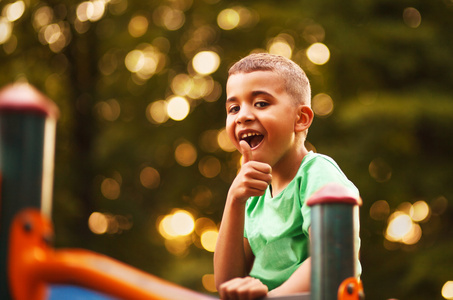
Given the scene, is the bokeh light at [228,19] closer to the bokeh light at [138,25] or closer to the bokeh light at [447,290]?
the bokeh light at [138,25]

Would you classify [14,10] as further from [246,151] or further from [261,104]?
[246,151]

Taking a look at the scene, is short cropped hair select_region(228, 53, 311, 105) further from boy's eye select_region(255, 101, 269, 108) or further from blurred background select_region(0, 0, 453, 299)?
blurred background select_region(0, 0, 453, 299)

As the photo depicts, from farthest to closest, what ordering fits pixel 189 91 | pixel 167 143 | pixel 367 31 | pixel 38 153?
pixel 189 91 < pixel 167 143 < pixel 367 31 < pixel 38 153

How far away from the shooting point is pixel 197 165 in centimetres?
917

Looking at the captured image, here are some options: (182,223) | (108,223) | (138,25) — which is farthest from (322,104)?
(108,223)

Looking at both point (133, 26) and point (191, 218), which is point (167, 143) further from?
point (133, 26)

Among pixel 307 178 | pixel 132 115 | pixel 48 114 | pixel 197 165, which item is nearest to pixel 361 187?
pixel 197 165

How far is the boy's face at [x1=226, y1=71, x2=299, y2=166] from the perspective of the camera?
2.30m

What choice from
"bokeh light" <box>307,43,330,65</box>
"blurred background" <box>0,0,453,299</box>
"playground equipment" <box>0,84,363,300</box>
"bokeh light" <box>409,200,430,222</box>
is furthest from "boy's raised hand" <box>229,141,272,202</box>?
"bokeh light" <box>307,43,330,65</box>

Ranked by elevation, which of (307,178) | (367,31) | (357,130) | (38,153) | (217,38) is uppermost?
(217,38)

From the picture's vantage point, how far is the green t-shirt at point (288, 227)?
82.2 inches

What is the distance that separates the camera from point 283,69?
2424 mm

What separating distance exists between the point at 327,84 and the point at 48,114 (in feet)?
23.9

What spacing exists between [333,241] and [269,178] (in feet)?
1.82
